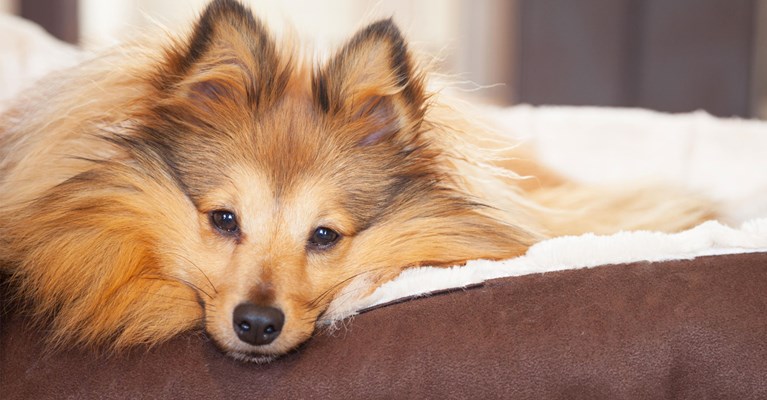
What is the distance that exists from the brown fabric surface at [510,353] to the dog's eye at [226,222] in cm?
27

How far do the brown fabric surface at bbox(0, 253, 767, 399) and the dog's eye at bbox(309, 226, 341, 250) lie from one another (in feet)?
0.81

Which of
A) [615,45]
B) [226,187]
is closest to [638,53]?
[615,45]

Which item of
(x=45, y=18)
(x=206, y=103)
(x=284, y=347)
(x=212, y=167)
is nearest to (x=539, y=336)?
(x=284, y=347)

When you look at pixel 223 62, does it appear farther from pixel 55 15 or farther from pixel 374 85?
pixel 55 15

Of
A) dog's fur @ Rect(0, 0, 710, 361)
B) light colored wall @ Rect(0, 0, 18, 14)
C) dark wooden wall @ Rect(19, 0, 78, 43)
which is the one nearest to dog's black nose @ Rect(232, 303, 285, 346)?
dog's fur @ Rect(0, 0, 710, 361)

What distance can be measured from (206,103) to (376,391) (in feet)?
2.72

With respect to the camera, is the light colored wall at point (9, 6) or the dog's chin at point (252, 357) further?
the light colored wall at point (9, 6)

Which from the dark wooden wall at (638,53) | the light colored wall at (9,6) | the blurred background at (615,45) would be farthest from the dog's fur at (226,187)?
the dark wooden wall at (638,53)

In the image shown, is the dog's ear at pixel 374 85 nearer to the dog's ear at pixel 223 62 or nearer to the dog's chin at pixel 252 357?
the dog's ear at pixel 223 62

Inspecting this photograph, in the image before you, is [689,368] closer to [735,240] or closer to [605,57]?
[735,240]

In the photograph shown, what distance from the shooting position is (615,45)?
5.57 metres

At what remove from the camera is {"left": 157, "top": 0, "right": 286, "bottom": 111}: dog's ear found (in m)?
1.80

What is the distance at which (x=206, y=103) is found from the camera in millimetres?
1908

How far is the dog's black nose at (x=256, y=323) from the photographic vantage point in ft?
5.31
